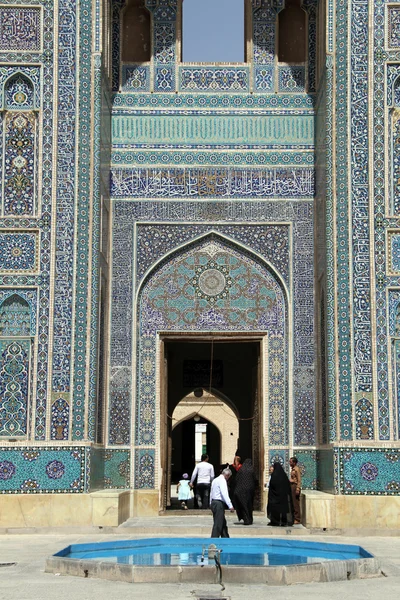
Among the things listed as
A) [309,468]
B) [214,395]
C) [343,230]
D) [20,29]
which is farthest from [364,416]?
[214,395]

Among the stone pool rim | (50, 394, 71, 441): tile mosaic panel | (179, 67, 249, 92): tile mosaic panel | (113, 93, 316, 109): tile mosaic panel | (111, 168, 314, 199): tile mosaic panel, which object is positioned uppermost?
(179, 67, 249, 92): tile mosaic panel

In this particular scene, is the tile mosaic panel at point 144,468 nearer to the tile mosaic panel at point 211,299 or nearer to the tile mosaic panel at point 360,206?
the tile mosaic panel at point 211,299

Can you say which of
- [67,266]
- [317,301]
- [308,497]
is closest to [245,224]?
[317,301]

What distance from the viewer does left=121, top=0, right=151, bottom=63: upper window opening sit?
11.2 m

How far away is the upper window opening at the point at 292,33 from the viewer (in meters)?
11.2

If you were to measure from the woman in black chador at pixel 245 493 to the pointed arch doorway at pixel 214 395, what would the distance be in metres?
0.81

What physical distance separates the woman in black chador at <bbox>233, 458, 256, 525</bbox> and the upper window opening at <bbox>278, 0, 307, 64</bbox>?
4503 mm

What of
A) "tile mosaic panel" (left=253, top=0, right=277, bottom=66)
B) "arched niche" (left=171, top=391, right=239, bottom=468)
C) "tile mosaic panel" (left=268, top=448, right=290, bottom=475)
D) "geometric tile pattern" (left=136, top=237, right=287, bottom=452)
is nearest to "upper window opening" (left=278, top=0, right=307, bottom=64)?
"tile mosaic panel" (left=253, top=0, right=277, bottom=66)

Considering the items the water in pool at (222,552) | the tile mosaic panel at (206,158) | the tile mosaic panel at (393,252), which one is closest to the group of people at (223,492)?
the water in pool at (222,552)

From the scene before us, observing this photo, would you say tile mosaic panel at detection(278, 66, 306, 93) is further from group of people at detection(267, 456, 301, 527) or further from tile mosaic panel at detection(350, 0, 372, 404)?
group of people at detection(267, 456, 301, 527)

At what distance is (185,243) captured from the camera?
35.1ft

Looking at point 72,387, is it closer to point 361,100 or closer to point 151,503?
point 151,503

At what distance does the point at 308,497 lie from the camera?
9.35 meters

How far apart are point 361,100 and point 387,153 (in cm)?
58
